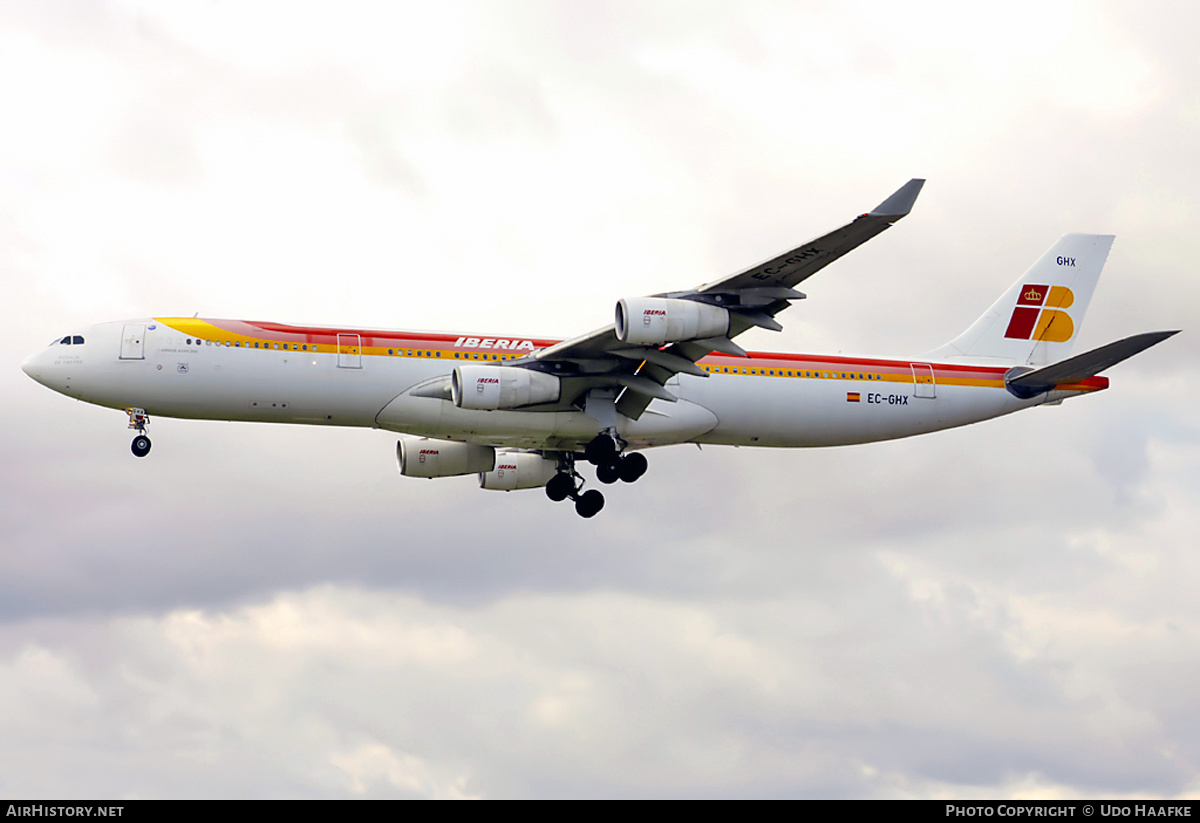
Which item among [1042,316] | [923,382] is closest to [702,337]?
[923,382]

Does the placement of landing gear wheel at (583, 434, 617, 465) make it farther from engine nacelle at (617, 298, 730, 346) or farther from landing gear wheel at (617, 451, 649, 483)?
engine nacelle at (617, 298, 730, 346)

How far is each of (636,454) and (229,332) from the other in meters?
13.4

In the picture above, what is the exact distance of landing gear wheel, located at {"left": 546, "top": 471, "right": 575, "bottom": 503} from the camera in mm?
50531

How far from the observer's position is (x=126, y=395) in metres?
41.8

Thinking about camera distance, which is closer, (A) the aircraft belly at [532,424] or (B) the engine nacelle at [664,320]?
(B) the engine nacelle at [664,320]

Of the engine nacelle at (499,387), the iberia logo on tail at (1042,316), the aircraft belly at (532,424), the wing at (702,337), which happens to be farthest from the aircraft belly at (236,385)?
the iberia logo on tail at (1042,316)

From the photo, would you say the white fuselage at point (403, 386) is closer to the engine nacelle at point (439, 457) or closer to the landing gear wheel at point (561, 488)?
the engine nacelle at point (439, 457)

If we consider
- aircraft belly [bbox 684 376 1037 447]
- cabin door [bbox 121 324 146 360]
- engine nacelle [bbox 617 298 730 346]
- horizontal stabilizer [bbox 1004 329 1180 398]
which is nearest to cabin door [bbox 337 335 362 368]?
cabin door [bbox 121 324 146 360]

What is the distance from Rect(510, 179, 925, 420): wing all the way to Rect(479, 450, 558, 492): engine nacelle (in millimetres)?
7443

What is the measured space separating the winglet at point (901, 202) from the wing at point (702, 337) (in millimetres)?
24

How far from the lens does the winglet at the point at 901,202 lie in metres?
34.4

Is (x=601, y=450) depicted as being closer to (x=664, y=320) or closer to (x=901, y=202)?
(x=664, y=320)
